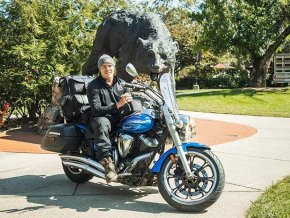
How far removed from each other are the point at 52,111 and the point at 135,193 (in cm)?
630

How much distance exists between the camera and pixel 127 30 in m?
8.96

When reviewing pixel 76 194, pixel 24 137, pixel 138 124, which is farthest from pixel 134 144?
pixel 24 137

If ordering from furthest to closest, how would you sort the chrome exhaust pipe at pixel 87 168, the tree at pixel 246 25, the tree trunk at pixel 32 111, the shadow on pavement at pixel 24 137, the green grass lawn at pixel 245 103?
the tree at pixel 246 25
the green grass lawn at pixel 245 103
the tree trunk at pixel 32 111
the shadow on pavement at pixel 24 137
the chrome exhaust pipe at pixel 87 168

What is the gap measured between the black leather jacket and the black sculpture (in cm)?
269

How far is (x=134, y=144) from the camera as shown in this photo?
4703 millimetres

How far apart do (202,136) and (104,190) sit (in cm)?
533

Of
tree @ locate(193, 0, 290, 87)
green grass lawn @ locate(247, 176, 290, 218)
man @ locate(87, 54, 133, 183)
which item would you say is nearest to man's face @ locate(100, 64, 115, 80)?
man @ locate(87, 54, 133, 183)

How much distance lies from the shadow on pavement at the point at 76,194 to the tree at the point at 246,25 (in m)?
19.1

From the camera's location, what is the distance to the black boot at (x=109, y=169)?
4.49 metres

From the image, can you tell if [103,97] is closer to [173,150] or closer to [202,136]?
[173,150]

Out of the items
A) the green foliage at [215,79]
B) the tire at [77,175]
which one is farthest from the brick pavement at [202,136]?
the green foliage at [215,79]

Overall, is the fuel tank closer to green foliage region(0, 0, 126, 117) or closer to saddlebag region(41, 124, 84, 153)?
saddlebag region(41, 124, 84, 153)

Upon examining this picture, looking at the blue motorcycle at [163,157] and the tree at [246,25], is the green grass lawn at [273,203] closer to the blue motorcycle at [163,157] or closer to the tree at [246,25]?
the blue motorcycle at [163,157]

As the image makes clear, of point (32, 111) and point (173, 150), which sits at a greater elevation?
point (173, 150)
